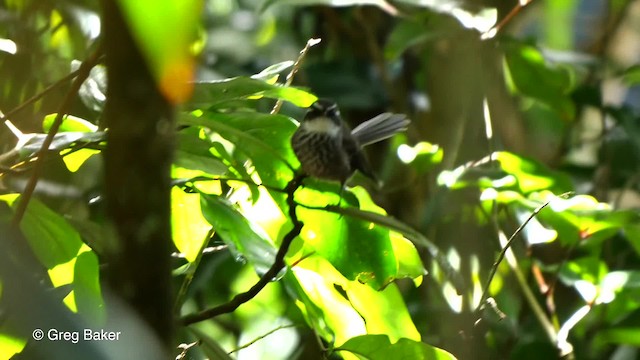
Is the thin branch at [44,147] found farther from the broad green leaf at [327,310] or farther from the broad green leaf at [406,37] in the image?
the broad green leaf at [406,37]

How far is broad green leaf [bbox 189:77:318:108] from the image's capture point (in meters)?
0.75

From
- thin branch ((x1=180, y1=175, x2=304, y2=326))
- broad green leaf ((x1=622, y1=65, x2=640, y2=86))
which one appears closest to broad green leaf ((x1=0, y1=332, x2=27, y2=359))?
thin branch ((x1=180, y1=175, x2=304, y2=326))

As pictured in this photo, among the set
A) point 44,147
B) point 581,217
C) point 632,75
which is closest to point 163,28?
point 44,147

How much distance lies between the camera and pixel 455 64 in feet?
5.25

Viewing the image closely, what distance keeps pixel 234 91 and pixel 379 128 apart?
1.73ft

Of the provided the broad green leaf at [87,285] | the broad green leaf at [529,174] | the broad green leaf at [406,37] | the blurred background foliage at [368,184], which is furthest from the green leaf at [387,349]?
the broad green leaf at [406,37]

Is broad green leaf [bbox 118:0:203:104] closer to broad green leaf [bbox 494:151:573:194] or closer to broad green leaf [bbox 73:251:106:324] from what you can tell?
broad green leaf [bbox 73:251:106:324]

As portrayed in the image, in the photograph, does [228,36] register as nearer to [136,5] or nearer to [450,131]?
[450,131]

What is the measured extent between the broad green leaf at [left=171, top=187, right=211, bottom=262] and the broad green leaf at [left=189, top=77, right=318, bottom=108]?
0.39ft

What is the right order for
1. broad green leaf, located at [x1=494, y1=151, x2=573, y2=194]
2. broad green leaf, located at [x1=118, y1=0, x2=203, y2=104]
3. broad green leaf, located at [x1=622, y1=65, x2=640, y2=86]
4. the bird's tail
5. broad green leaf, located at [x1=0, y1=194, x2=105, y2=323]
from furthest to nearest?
1. broad green leaf, located at [x1=622, y1=65, x2=640, y2=86]
2. the bird's tail
3. broad green leaf, located at [x1=494, y1=151, x2=573, y2=194]
4. broad green leaf, located at [x1=0, y1=194, x2=105, y2=323]
5. broad green leaf, located at [x1=118, y1=0, x2=203, y2=104]

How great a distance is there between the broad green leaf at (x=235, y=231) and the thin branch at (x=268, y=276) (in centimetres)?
2

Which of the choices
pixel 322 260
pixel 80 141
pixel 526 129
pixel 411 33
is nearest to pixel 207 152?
pixel 80 141

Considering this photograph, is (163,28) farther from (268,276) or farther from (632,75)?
(632,75)

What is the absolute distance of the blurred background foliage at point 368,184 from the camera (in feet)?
2.50
